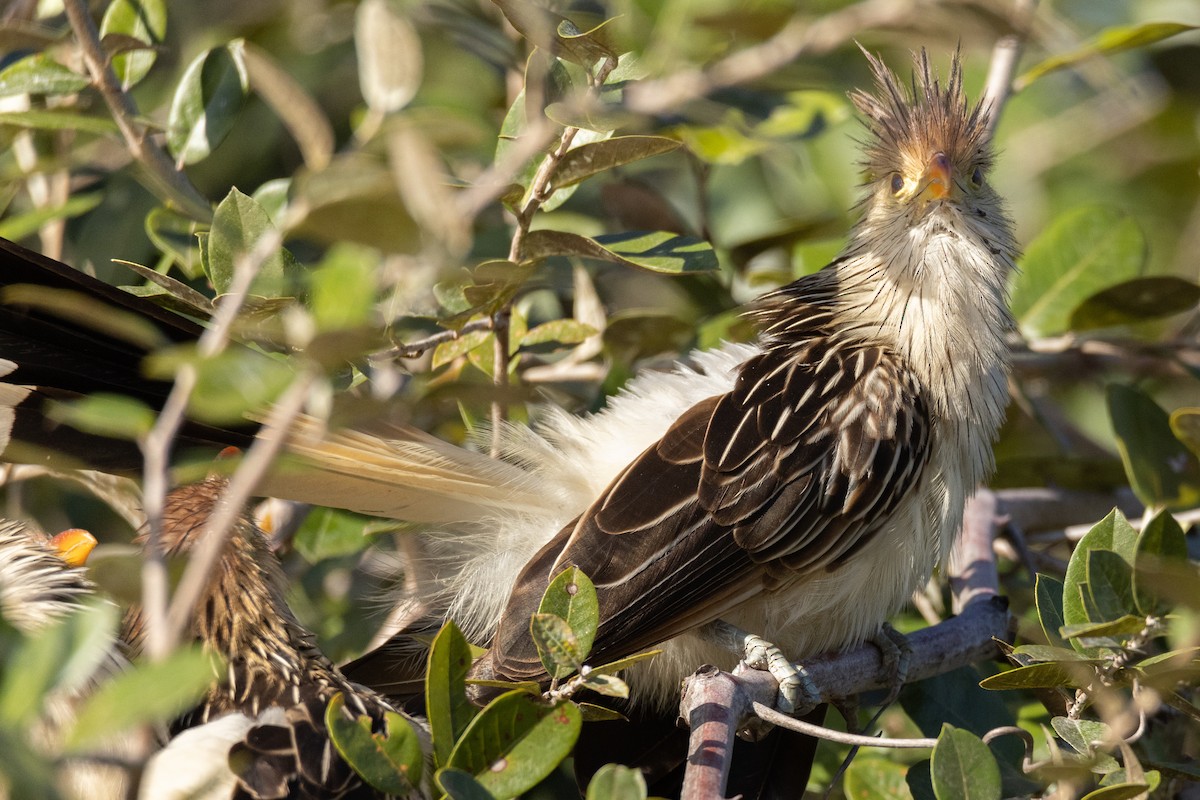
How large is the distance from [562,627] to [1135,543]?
38.3 inches

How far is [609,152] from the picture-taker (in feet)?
6.89

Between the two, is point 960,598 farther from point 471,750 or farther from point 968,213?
point 471,750

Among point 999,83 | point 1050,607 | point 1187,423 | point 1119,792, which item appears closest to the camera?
point 1119,792

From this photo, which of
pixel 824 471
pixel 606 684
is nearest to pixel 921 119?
pixel 824 471

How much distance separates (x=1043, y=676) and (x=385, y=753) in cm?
103

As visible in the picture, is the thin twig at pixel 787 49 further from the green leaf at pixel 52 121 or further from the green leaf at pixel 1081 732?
the green leaf at pixel 52 121

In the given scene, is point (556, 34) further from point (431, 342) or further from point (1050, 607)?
point (1050, 607)

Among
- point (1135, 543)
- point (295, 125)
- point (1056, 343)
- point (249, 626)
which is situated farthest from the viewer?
point (1056, 343)

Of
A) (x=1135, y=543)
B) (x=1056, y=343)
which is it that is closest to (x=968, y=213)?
(x=1056, y=343)

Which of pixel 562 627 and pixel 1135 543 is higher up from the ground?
pixel 1135 543

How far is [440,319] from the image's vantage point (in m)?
2.36

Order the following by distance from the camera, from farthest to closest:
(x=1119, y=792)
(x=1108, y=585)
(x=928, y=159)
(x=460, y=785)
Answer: (x=928, y=159), (x=1108, y=585), (x=1119, y=792), (x=460, y=785)

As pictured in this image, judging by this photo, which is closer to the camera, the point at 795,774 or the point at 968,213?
the point at 795,774

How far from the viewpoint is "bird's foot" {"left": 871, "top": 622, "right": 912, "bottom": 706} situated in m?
2.58
